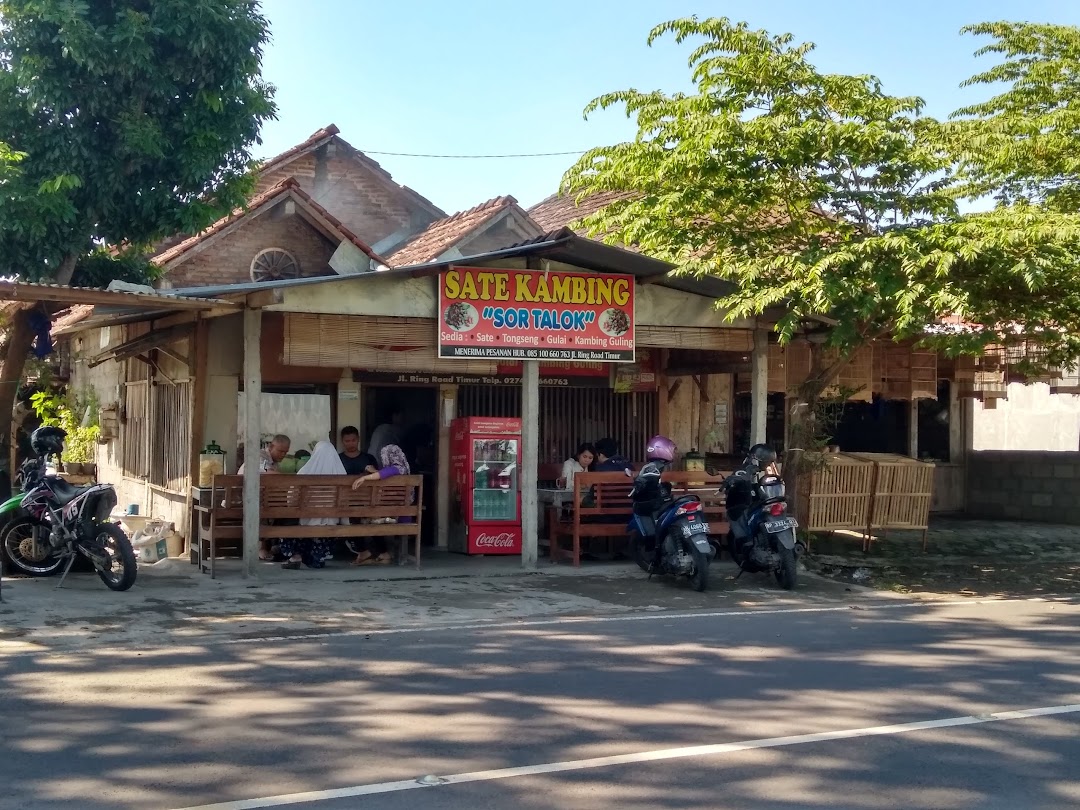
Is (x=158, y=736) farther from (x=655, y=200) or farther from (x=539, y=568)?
(x=655, y=200)

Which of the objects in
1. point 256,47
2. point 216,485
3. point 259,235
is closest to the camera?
point 216,485

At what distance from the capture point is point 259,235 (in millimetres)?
22328

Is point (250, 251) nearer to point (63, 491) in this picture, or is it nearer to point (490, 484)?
point (490, 484)

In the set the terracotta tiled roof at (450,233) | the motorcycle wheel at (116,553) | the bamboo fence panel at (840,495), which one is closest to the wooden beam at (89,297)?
the motorcycle wheel at (116,553)

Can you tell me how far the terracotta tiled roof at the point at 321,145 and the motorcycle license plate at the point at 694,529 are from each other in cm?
1685

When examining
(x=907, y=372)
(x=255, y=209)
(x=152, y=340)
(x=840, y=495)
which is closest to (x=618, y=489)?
(x=840, y=495)

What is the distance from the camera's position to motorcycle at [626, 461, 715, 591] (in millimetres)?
11922

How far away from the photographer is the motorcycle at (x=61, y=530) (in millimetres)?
10875

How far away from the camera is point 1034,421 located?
80.4 feet

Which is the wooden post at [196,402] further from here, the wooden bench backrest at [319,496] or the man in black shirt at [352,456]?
the man in black shirt at [352,456]

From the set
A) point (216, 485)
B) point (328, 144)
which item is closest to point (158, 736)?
point (216, 485)

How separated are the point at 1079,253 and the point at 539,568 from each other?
6.39m

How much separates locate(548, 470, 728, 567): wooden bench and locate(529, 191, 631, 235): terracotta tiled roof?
9.23 meters

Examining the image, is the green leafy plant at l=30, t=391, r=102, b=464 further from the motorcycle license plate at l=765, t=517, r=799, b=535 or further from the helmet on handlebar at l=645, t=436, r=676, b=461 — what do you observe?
the motorcycle license plate at l=765, t=517, r=799, b=535
